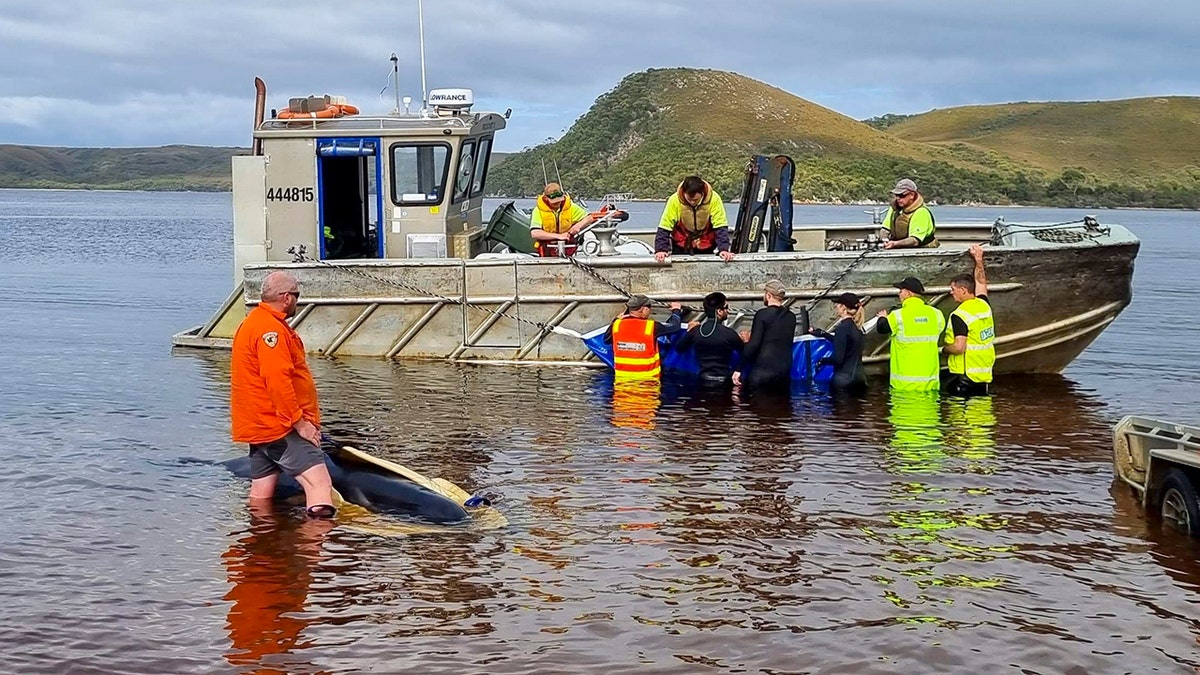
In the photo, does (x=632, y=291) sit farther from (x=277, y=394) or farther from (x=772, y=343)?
(x=277, y=394)

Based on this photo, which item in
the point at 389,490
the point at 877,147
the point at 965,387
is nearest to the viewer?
the point at 389,490

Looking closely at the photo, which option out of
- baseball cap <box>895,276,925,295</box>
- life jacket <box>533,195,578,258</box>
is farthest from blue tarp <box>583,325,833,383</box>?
life jacket <box>533,195,578,258</box>

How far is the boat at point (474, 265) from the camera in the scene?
14648 millimetres

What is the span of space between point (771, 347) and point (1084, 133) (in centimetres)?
12528

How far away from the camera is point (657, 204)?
7119 cm

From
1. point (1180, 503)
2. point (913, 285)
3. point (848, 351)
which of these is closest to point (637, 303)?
point (848, 351)

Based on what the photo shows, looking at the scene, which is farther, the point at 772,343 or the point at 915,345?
the point at 772,343

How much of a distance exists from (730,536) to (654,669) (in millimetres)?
2366

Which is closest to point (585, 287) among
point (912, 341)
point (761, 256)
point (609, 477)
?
point (761, 256)

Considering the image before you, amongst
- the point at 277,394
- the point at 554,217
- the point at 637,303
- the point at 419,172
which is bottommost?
the point at 277,394

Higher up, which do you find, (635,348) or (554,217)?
(554,217)

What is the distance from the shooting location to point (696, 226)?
1550 cm

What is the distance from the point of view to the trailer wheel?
8516 millimetres

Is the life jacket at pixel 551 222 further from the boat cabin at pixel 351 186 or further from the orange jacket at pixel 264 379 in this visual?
the orange jacket at pixel 264 379
